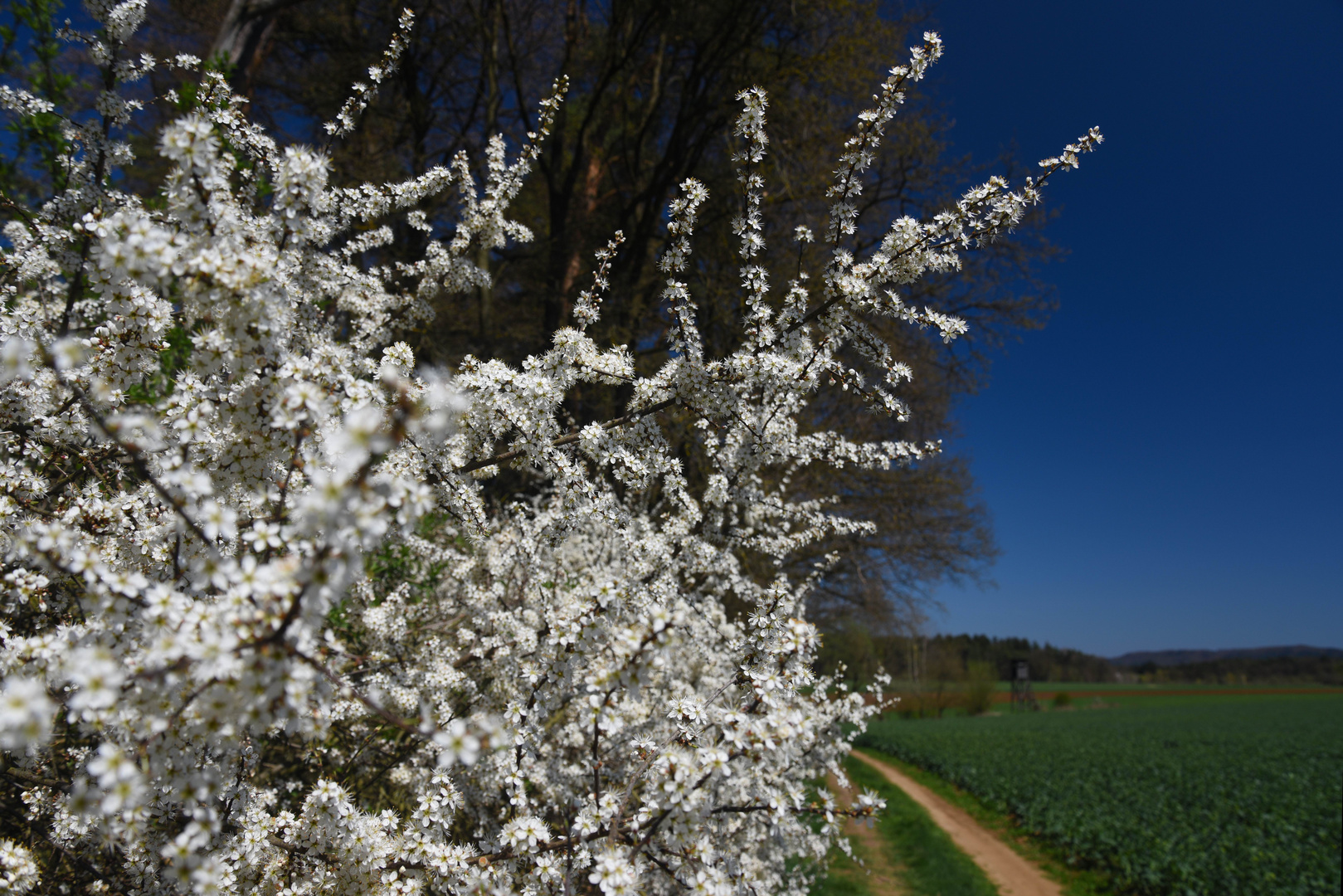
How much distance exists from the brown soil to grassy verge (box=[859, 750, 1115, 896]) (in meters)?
0.91

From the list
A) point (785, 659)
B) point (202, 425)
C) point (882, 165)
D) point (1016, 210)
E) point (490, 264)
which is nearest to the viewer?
point (202, 425)

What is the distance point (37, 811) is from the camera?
211 centimetres

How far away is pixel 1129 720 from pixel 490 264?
48805mm

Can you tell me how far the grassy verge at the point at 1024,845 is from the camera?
39.2 ft

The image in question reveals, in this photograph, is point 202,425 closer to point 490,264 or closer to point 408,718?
point 408,718

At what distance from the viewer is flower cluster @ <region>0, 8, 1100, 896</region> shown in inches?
50.0

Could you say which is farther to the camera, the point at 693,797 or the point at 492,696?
the point at 492,696

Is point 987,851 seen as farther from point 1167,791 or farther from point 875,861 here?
point 1167,791

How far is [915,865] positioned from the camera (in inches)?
432

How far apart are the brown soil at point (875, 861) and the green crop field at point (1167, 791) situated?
4.76 meters

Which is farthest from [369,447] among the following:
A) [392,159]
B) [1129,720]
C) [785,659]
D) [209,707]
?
[1129,720]

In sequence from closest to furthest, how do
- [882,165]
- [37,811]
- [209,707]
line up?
[209,707] < [37,811] < [882,165]

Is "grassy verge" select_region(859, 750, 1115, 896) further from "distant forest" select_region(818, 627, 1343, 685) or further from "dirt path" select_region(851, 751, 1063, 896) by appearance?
"distant forest" select_region(818, 627, 1343, 685)

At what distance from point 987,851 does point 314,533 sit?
1733cm
